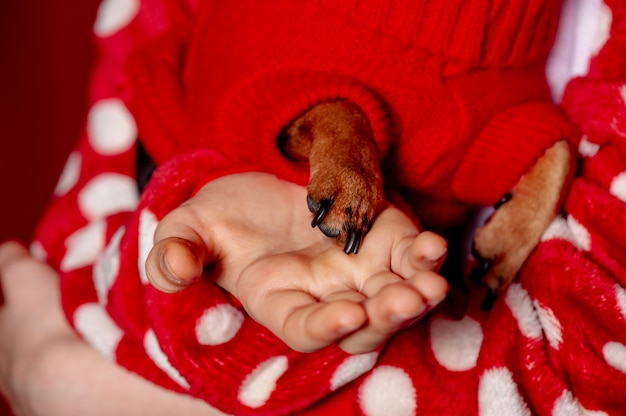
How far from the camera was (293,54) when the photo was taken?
1156 millimetres

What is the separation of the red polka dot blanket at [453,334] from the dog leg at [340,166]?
14cm

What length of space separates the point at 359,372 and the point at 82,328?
0.60 metres

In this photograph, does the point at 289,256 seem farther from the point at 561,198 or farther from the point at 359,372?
the point at 561,198

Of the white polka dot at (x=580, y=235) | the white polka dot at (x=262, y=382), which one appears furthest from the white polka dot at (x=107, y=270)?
the white polka dot at (x=580, y=235)

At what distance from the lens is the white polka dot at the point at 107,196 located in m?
1.69

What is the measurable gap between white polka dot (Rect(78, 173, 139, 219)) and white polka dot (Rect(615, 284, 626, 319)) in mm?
1121

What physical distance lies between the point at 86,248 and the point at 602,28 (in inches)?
47.6

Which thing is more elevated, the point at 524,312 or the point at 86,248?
the point at 524,312

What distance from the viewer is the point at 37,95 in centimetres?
209

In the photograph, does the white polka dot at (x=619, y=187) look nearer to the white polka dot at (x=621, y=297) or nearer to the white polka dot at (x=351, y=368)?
the white polka dot at (x=621, y=297)

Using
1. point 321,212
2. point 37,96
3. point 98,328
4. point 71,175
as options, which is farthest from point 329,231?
point 37,96

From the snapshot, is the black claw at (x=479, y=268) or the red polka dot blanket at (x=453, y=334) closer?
the red polka dot blanket at (x=453, y=334)

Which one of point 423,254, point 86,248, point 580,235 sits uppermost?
point 423,254

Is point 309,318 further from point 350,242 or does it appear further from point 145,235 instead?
point 145,235
